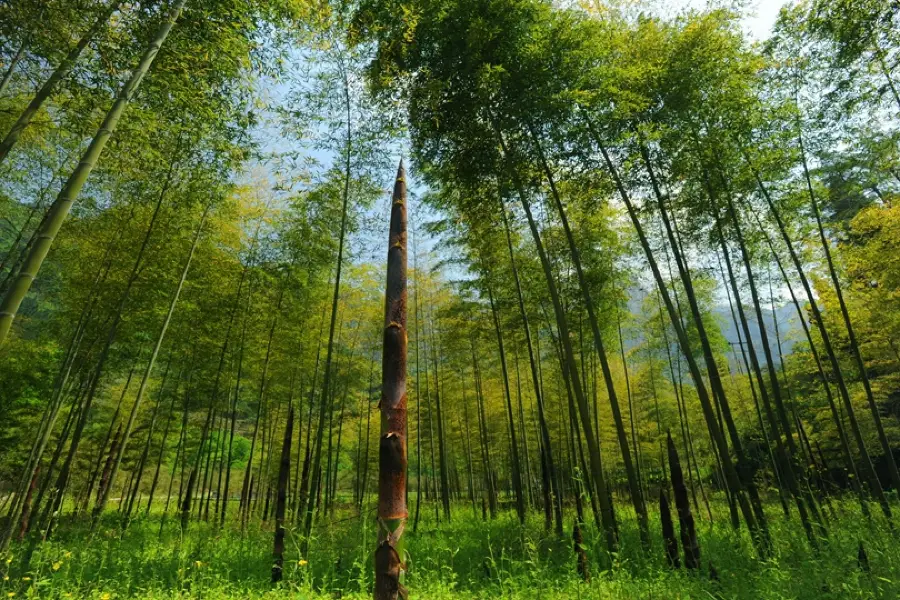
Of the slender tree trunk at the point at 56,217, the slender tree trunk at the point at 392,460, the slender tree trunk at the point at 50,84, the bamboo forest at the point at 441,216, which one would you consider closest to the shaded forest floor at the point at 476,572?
the bamboo forest at the point at 441,216

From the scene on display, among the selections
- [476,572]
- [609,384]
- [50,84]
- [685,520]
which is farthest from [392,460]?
[476,572]

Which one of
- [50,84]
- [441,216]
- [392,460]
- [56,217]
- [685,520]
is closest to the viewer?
[392,460]

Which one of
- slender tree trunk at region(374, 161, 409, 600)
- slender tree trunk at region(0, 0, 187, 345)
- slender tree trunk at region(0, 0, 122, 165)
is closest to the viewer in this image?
slender tree trunk at region(374, 161, 409, 600)

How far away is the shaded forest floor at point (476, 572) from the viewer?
2857mm

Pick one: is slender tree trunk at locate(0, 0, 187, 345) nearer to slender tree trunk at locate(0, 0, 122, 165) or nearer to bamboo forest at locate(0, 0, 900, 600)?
bamboo forest at locate(0, 0, 900, 600)

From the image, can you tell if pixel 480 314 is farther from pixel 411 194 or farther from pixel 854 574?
pixel 854 574

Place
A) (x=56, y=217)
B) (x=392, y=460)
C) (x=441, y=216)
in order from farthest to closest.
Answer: (x=441, y=216), (x=56, y=217), (x=392, y=460)

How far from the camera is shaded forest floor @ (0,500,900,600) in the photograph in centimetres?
286

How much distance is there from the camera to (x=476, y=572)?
419cm

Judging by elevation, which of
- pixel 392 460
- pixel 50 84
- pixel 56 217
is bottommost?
pixel 392 460

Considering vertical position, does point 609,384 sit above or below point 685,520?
above

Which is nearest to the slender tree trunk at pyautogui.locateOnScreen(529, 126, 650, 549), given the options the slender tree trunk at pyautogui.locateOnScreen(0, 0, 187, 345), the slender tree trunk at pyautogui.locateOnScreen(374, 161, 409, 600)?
the slender tree trunk at pyautogui.locateOnScreen(374, 161, 409, 600)

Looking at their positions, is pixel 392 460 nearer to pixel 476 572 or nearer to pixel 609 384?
pixel 609 384

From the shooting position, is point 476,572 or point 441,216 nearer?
point 476,572
